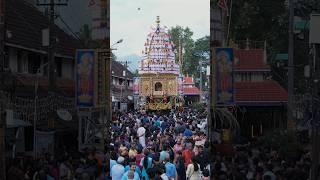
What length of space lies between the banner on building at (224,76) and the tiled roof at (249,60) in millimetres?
1338

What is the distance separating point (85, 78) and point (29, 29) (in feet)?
11.9

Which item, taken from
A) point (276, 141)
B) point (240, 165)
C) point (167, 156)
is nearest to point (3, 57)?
point (167, 156)

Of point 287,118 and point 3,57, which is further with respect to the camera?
point 287,118

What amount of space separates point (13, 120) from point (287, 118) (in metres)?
6.91

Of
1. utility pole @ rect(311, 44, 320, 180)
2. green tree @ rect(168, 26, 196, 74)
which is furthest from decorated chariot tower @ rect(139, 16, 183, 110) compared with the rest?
utility pole @ rect(311, 44, 320, 180)

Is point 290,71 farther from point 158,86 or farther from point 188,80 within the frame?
point 188,80

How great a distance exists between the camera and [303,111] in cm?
1262

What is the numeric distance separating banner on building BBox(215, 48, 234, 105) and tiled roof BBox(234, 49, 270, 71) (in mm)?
1338

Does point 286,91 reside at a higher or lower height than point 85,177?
higher

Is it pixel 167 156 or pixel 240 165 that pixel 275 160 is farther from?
pixel 167 156

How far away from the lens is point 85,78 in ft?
42.6

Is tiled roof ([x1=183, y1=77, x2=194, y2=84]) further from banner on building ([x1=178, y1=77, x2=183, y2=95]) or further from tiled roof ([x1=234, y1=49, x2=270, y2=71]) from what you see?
tiled roof ([x1=234, y1=49, x2=270, y2=71])

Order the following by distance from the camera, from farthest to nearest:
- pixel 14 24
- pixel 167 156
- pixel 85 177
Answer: pixel 14 24 → pixel 167 156 → pixel 85 177

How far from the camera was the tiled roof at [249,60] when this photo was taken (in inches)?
551
